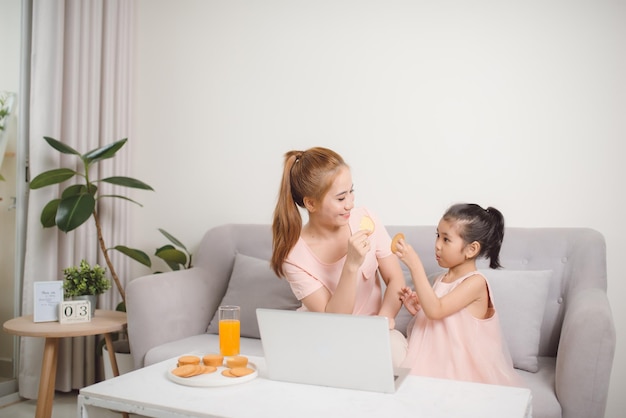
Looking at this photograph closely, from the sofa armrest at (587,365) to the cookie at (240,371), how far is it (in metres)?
0.90

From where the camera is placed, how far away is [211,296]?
265 centimetres

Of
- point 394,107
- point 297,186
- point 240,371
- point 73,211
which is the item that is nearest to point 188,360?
point 240,371

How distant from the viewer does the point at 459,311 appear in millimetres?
1783

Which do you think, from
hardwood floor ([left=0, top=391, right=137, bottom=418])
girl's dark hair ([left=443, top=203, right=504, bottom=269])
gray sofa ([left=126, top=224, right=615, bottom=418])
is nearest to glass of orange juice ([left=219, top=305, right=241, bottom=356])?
gray sofa ([left=126, top=224, right=615, bottom=418])

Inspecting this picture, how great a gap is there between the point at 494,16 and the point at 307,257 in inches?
54.1

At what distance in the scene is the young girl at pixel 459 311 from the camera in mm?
1723

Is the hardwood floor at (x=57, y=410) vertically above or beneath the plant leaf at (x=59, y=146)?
beneath

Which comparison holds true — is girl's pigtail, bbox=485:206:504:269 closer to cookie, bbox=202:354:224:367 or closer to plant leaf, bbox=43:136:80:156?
cookie, bbox=202:354:224:367

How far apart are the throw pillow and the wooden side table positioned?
4.81 ft

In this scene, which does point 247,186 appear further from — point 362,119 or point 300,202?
point 300,202

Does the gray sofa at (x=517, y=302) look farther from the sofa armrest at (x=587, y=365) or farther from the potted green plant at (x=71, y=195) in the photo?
the potted green plant at (x=71, y=195)

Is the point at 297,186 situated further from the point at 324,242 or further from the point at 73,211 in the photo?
the point at 73,211

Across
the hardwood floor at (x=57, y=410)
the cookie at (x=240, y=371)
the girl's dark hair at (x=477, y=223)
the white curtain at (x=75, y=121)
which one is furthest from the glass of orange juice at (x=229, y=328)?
the white curtain at (x=75, y=121)

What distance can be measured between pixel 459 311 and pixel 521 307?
383 mm
